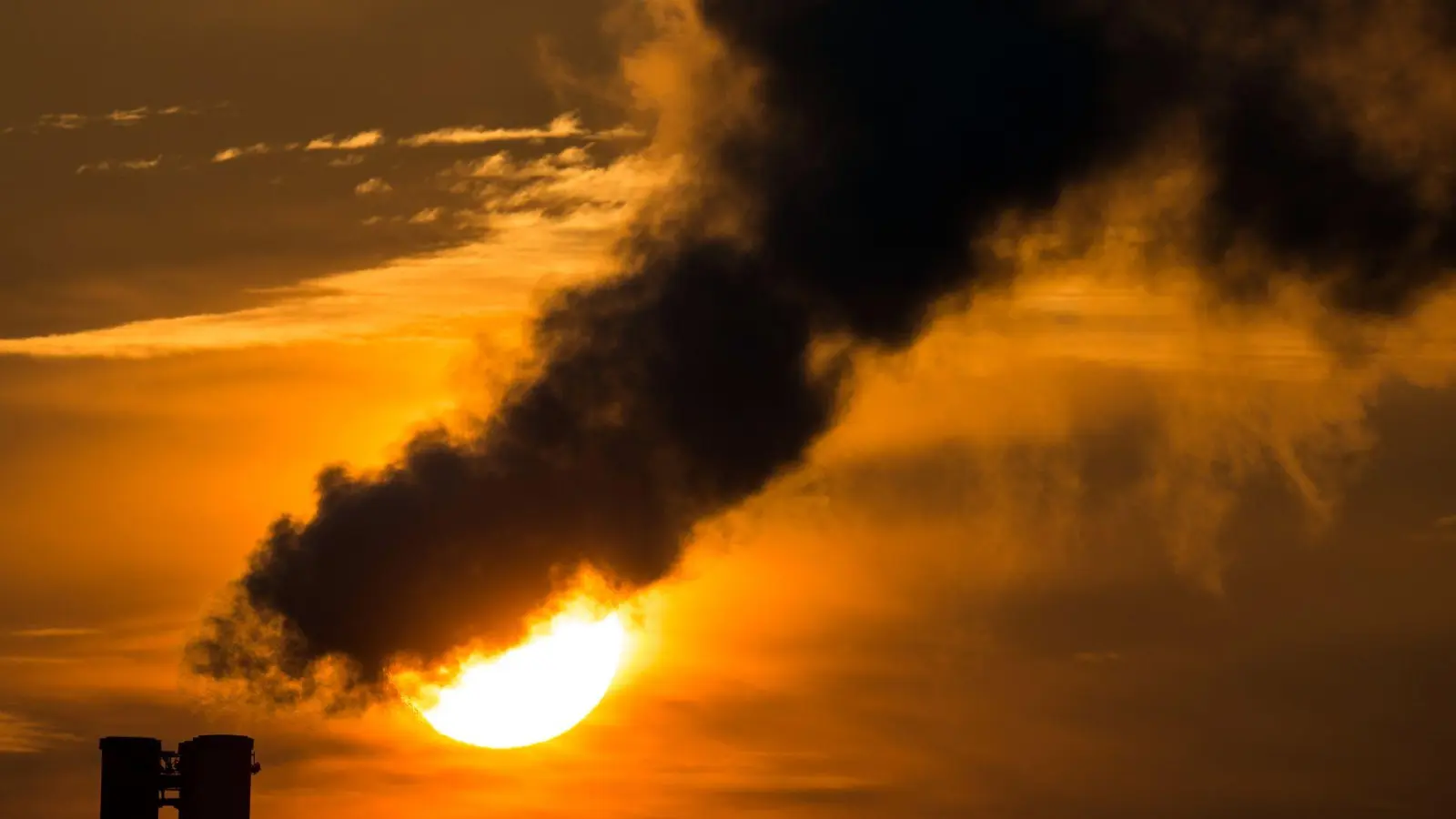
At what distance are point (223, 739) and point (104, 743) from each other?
3.14m

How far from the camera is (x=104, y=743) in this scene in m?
86.0

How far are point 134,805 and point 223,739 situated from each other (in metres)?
2.64

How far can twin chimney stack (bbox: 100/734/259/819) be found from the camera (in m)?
84.8

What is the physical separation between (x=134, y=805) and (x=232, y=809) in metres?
2.37

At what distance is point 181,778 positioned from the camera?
85.4 metres

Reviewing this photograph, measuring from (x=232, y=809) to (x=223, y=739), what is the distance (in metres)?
1.70

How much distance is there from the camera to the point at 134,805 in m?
85.0

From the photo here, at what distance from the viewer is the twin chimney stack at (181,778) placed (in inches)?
3339

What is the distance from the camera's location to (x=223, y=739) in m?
85.2

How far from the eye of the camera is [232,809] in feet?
279

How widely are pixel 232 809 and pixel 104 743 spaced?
372cm
